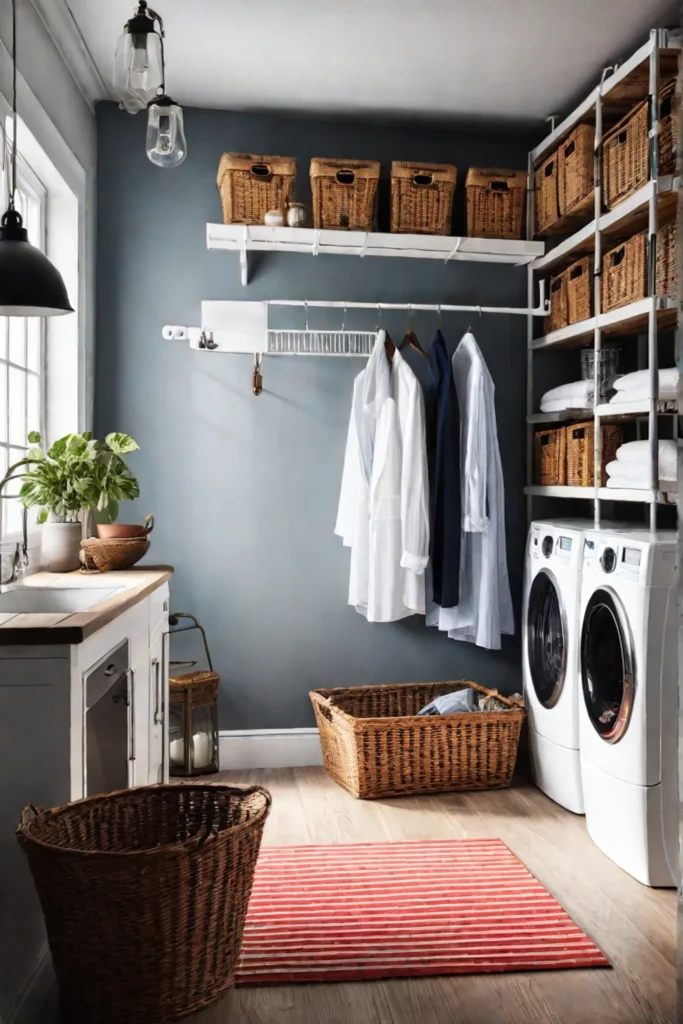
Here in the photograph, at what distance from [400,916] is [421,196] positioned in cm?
273

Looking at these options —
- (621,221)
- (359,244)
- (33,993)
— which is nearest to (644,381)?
(621,221)

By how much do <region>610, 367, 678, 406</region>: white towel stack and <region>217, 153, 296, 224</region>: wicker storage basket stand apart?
153 cm

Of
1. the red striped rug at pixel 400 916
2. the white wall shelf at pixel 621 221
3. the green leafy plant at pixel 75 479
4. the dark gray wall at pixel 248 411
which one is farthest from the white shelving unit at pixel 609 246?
the green leafy plant at pixel 75 479

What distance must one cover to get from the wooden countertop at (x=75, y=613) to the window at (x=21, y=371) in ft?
0.98

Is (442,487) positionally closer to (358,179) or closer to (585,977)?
(358,179)

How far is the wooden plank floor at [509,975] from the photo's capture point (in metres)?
2.03

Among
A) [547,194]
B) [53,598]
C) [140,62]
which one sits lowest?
[53,598]

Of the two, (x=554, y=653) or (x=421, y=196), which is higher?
(x=421, y=196)

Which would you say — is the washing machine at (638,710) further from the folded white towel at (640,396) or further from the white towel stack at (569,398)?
the white towel stack at (569,398)

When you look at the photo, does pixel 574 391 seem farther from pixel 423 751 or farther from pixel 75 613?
pixel 75 613

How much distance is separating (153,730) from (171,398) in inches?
58.1

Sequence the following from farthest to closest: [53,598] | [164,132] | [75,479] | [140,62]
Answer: [75,479] → [53,598] → [164,132] → [140,62]

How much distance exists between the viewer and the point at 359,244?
3668 mm

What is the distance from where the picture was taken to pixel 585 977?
217 centimetres
